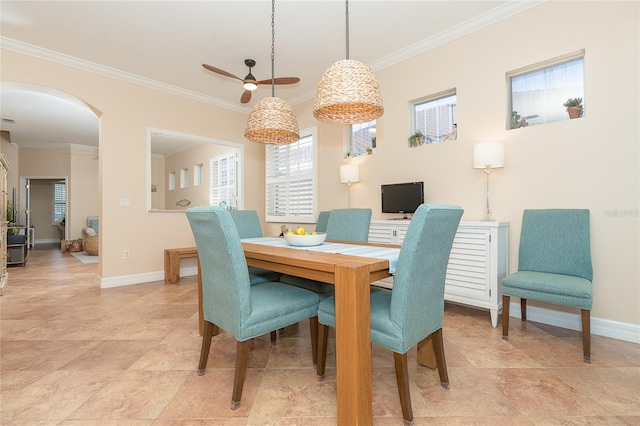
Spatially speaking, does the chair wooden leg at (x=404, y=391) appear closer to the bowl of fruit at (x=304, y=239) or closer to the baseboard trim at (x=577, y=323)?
the bowl of fruit at (x=304, y=239)

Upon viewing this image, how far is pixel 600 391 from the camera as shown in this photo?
1604mm

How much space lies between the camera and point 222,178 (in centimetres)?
657

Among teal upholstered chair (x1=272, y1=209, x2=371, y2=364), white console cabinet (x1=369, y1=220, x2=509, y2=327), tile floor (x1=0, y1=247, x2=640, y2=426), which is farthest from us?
white console cabinet (x1=369, y1=220, x2=509, y2=327)

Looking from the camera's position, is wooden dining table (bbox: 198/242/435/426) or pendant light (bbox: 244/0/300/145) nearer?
wooden dining table (bbox: 198/242/435/426)

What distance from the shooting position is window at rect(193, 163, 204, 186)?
7574 millimetres

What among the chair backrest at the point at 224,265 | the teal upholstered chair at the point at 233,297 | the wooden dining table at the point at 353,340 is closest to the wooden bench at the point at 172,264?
the teal upholstered chair at the point at 233,297

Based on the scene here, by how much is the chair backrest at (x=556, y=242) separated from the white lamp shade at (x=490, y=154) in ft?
1.61

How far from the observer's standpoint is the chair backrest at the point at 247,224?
2837 millimetres

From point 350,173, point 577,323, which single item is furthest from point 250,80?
point 577,323

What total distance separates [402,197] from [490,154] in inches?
39.1

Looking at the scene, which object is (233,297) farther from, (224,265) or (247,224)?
(247,224)

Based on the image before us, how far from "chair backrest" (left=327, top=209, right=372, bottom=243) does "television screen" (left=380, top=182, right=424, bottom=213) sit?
0.87 m

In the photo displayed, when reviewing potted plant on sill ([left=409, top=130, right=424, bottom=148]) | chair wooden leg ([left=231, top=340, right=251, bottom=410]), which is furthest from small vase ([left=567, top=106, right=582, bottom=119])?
chair wooden leg ([left=231, top=340, right=251, bottom=410])

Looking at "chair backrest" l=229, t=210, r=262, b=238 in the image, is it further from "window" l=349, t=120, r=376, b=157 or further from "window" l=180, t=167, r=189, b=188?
"window" l=180, t=167, r=189, b=188
